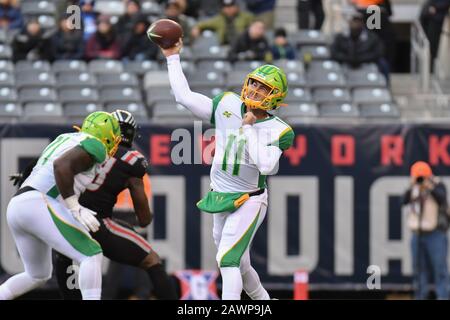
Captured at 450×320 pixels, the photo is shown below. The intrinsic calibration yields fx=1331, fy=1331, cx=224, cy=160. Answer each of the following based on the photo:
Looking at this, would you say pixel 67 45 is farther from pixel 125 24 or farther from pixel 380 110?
pixel 380 110

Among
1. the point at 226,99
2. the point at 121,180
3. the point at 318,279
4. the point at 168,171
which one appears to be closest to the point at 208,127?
the point at 168,171

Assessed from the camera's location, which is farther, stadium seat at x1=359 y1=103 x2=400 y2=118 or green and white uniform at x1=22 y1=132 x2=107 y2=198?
stadium seat at x1=359 y1=103 x2=400 y2=118

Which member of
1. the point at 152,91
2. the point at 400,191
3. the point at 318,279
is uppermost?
the point at 152,91

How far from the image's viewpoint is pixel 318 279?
1539 centimetres

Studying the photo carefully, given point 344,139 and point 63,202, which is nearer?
point 63,202

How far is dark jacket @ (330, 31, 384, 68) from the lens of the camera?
16938 millimetres

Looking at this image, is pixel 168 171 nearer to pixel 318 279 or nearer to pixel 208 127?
pixel 208 127

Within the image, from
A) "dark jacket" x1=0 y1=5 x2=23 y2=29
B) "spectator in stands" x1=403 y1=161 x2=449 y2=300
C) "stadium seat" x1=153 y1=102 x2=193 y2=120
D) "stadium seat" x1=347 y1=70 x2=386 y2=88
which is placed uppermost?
"dark jacket" x1=0 y1=5 x2=23 y2=29

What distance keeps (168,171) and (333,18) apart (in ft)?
14.5

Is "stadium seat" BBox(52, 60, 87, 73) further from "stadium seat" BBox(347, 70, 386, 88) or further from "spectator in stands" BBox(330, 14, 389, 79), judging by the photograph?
"stadium seat" BBox(347, 70, 386, 88)

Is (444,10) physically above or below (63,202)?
above

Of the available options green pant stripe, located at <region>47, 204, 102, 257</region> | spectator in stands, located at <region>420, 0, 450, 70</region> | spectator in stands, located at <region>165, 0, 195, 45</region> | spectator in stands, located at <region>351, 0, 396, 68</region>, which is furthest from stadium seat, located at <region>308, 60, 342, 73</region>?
green pant stripe, located at <region>47, 204, 102, 257</region>

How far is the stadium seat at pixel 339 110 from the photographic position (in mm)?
15945

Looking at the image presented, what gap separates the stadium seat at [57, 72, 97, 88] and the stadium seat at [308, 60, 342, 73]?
2.75 meters
